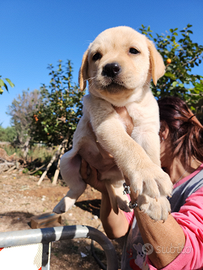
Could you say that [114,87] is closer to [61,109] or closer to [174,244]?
[174,244]

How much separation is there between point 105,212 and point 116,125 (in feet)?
4.67

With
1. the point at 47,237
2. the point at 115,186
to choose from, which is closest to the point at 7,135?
the point at 115,186

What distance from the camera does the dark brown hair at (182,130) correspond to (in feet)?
7.97

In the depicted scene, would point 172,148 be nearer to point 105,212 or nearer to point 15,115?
point 105,212

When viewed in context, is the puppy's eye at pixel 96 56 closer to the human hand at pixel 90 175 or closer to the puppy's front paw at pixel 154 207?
the human hand at pixel 90 175

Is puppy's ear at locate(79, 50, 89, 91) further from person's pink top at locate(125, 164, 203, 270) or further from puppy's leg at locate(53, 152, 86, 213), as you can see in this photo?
person's pink top at locate(125, 164, 203, 270)

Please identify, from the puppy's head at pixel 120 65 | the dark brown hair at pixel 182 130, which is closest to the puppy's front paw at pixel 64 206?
the puppy's head at pixel 120 65

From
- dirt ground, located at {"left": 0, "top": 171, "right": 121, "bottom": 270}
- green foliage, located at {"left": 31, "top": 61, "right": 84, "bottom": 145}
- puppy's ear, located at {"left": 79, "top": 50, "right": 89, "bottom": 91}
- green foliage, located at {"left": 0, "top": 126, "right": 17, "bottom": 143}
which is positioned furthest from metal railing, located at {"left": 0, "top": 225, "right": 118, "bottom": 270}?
green foliage, located at {"left": 0, "top": 126, "right": 17, "bottom": 143}

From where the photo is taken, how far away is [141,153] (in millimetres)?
1534

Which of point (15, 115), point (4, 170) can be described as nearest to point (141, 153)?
point (4, 170)

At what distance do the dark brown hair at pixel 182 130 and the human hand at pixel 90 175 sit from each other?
1104 mm

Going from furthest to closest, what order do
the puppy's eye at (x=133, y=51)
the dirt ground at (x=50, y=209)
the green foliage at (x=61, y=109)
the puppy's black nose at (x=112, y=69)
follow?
the green foliage at (x=61, y=109)
the dirt ground at (x=50, y=209)
the puppy's eye at (x=133, y=51)
the puppy's black nose at (x=112, y=69)

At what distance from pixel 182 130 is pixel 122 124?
1.13 m

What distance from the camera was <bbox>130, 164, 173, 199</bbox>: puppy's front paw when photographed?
129 centimetres
